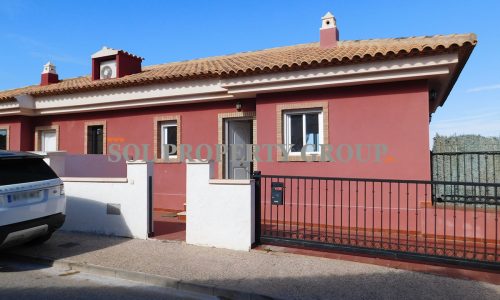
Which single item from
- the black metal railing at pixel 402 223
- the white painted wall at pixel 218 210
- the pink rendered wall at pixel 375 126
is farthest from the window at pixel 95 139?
the white painted wall at pixel 218 210

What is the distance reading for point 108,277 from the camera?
4746mm

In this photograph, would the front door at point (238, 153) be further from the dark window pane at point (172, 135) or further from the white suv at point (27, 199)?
the white suv at point (27, 199)

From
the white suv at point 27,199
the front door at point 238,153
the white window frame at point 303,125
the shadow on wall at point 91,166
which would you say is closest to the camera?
the white suv at point 27,199

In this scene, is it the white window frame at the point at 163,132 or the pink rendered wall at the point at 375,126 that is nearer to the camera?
the pink rendered wall at the point at 375,126

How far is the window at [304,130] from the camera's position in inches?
317

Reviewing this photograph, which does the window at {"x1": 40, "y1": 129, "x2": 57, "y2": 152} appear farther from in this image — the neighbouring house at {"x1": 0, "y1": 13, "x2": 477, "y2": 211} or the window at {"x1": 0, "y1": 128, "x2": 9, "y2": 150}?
the window at {"x1": 0, "y1": 128, "x2": 9, "y2": 150}

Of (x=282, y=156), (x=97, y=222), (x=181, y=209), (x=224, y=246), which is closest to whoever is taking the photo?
(x=224, y=246)

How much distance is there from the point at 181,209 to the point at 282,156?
11.9 ft

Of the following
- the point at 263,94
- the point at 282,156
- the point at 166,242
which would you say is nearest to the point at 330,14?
the point at 263,94

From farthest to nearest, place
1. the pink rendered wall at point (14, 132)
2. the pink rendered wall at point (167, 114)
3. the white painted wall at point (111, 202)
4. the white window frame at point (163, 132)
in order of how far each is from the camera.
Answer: the pink rendered wall at point (14, 132), the white window frame at point (163, 132), the pink rendered wall at point (167, 114), the white painted wall at point (111, 202)

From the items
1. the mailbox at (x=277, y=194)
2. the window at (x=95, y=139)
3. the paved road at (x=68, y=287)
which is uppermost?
the window at (x=95, y=139)

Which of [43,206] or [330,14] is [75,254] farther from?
[330,14]

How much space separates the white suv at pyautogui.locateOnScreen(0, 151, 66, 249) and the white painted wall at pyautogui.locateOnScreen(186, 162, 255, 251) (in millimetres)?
2198

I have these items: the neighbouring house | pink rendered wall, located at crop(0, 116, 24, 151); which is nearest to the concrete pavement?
the neighbouring house
